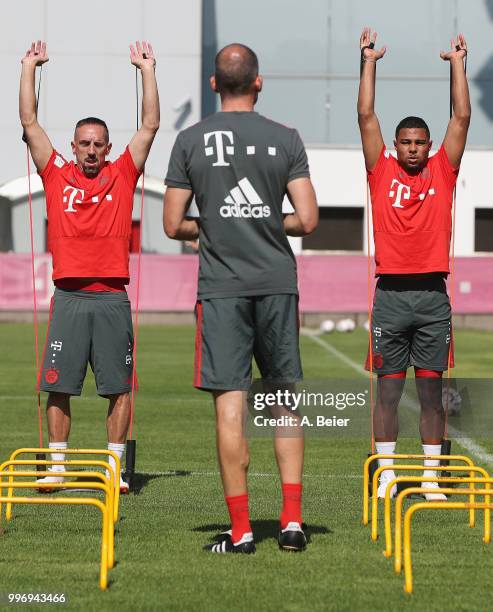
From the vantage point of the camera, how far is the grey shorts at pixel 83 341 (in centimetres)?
862

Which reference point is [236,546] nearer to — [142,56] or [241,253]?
[241,253]

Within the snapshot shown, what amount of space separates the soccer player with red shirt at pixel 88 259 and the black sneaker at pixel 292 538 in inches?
83.6

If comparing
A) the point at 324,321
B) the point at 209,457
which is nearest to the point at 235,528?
the point at 209,457

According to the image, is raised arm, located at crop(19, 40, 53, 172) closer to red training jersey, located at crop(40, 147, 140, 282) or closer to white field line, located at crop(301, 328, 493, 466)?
red training jersey, located at crop(40, 147, 140, 282)

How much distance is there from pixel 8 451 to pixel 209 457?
4.83ft

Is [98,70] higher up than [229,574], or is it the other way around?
[98,70]

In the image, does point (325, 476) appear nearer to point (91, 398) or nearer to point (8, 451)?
point (8, 451)

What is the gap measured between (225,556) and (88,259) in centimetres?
266

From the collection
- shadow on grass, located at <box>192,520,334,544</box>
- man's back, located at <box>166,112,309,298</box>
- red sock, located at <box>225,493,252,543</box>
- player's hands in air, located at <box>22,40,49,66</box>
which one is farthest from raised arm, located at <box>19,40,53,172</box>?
red sock, located at <box>225,493,252,543</box>

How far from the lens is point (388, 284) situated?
336 inches

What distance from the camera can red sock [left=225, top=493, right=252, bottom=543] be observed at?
643 cm

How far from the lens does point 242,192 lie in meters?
6.47

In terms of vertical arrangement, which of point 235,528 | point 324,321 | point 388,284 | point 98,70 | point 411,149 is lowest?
point 324,321

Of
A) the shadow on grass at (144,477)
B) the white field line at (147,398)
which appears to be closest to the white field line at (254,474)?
the shadow on grass at (144,477)
